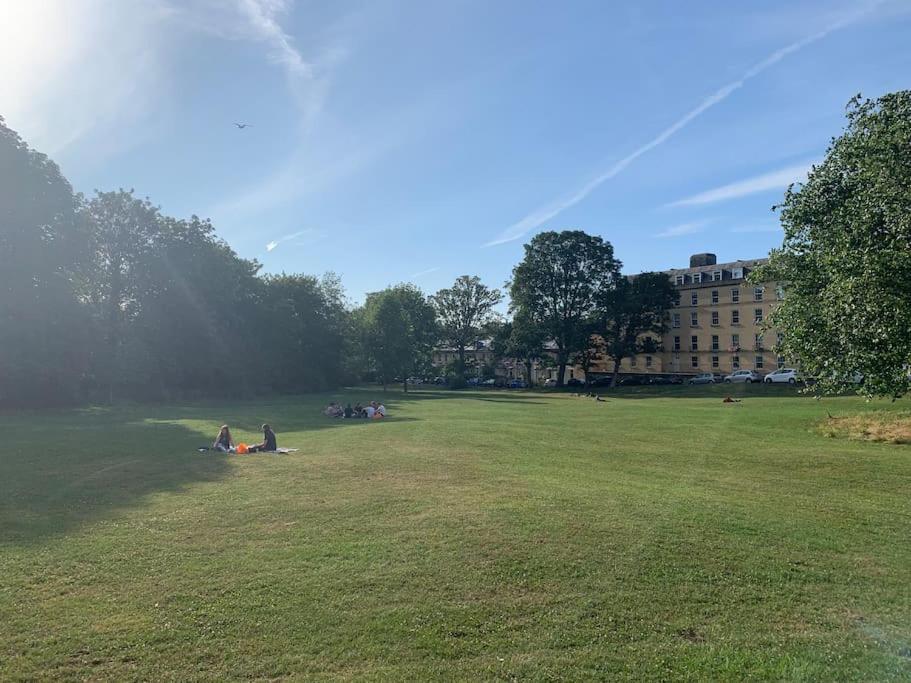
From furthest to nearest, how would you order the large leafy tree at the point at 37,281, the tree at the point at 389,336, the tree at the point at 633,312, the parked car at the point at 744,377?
1. the tree at the point at 389,336
2. the tree at the point at 633,312
3. the parked car at the point at 744,377
4. the large leafy tree at the point at 37,281

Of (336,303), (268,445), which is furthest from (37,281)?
(336,303)

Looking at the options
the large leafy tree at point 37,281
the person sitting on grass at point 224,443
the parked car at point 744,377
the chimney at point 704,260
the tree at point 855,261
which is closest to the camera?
the tree at point 855,261

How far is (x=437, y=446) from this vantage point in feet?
68.4

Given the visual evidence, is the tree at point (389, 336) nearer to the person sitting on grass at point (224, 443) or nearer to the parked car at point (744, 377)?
the parked car at point (744, 377)

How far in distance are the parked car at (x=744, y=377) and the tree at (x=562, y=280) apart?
19.4 meters

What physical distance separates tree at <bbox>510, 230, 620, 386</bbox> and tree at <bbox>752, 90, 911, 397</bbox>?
49.1m

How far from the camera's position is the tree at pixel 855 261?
19.2 metres

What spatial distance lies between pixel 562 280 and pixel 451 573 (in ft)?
245

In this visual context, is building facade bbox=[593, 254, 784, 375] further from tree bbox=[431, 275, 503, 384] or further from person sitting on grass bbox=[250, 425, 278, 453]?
person sitting on grass bbox=[250, 425, 278, 453]

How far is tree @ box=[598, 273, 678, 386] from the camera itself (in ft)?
259

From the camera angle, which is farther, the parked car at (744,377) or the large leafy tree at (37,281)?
the parked car at (744,377)

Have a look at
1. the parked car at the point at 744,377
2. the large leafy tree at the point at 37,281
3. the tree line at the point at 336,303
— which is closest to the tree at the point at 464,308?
the tree line at the point at 336,303

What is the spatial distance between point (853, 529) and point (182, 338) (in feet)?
187

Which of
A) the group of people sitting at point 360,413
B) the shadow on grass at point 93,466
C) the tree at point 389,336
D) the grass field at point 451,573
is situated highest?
the tree at point 389,336
